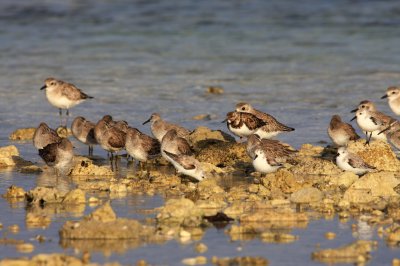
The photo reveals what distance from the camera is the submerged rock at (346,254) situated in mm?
10203

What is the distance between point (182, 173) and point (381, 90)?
960 centimetres

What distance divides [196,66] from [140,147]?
40.1 feet

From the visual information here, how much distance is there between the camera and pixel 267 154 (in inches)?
605

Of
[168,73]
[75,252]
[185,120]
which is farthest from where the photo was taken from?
[168,73]

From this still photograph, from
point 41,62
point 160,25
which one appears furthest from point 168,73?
point 160,25

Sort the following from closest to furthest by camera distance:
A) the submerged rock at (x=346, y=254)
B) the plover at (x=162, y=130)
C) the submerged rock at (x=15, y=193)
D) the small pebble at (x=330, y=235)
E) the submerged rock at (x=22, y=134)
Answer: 1. the submerged rock at (x=346, y=254)
2. the small pebble at (x=330, y=235)
3. the submerged rock at (x=15, y=193)
4. the plover at (x=162, y=130)
5. the submerged rock at (x=22, y=134)

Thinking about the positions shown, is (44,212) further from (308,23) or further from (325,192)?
Result: (308,23)

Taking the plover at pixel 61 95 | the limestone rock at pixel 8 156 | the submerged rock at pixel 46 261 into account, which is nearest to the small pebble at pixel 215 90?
the plover at pixel 61 95

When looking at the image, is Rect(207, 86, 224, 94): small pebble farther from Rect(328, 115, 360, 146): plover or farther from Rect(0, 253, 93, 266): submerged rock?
Rect(0, 253, 93, 266): submerged rock

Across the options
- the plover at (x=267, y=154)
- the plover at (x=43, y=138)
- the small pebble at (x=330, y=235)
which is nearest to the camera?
the small pebble at (x=330, y=235)

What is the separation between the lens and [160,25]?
1460 inches

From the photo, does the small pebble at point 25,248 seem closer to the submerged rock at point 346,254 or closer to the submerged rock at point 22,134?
the submerged rock at point 346,254

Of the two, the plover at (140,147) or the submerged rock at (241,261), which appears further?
the plover at (140,147)

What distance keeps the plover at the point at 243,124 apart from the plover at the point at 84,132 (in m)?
2.55
